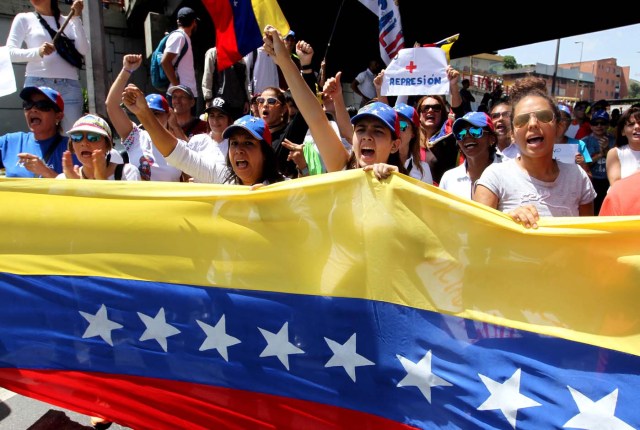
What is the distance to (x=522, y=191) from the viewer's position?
244cm

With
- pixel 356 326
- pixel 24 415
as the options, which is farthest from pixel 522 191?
pixel 24 415

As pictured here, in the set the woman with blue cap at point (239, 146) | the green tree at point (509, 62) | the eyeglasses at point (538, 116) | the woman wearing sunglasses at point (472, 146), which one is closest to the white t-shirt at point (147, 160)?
the woman with blue cap at point (239, 146)

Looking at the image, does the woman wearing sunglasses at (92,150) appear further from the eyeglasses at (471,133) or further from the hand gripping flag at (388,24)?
the hand gripping flag at (388,24)

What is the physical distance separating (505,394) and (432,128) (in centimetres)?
283

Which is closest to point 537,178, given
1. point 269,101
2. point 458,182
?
point 458,182

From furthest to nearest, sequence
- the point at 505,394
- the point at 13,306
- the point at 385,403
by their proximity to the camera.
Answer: the point at 13,306 → the point at 385,403 → the point at 505,394

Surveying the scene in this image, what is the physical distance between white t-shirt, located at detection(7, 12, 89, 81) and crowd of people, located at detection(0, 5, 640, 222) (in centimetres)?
1

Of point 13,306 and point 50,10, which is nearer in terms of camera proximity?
point 13,306

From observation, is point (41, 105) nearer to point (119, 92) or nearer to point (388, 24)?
point (119, 92)

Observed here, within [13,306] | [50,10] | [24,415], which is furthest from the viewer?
[50,10]

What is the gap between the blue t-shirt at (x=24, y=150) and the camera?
11.9 ft

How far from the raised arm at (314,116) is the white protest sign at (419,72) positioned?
64.8 inches

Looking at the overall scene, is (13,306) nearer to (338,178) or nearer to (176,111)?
(338,178)

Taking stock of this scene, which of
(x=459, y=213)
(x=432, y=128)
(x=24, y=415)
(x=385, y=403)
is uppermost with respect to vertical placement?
(x=432, y=128)
